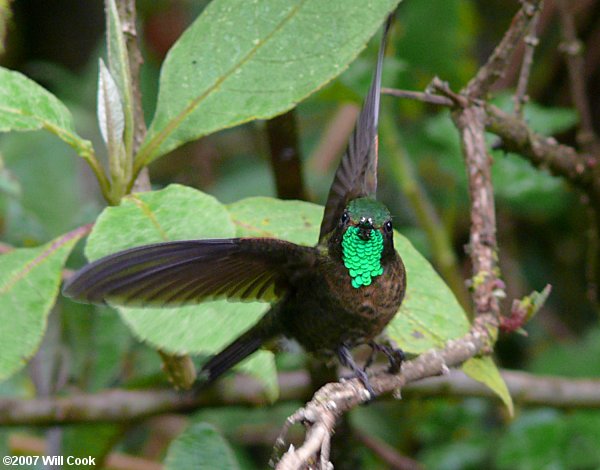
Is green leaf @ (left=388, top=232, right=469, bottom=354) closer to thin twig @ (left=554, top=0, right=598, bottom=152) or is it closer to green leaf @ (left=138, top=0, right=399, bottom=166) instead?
green leaf @ (left=138, top=0, right=399, bottom=166)

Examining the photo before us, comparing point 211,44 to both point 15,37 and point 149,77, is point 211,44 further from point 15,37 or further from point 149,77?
point 15,37

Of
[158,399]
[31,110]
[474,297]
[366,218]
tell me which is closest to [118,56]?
[31,110]

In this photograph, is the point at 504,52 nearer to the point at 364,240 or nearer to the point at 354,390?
the point at 364,240

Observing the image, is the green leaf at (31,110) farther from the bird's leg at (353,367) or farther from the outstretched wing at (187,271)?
the bird's leg at (353,367)

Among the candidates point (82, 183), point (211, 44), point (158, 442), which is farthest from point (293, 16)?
point (82, 183)

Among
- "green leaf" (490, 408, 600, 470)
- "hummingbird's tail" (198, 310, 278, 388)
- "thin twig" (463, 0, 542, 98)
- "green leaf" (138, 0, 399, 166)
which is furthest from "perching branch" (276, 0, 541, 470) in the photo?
"green leaf" (490, 408, 600, 470)

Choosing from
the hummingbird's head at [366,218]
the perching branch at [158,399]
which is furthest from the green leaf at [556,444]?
the hummingbird's head at [366,218]
